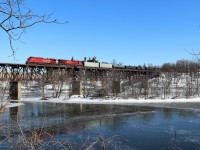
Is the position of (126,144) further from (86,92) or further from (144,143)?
(86,92)

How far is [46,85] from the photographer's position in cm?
7931

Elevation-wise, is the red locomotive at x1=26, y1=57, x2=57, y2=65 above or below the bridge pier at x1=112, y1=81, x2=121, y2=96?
above

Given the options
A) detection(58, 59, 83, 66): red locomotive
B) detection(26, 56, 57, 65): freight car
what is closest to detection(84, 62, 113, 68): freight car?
detection(58, 59, 83, 66): red locomotive

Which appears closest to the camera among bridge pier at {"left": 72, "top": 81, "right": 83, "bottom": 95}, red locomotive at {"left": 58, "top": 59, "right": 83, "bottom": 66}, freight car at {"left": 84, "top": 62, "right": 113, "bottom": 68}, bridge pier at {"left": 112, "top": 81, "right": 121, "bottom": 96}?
bridge pier at {"left": 112, "top": 81, "right": 121, "bottom": 96}

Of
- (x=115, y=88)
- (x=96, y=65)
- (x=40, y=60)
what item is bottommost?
(x=115, y=88)

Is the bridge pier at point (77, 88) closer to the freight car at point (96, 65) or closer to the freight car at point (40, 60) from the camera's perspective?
the freight car at point (40, 60)

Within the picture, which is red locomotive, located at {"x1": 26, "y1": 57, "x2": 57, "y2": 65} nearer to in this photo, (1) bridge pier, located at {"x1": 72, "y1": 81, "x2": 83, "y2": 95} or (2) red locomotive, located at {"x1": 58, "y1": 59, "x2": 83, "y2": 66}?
(2) red locomotive, located at {"x1": 58, "y1": 59, "x2": 83, "y2": 66}

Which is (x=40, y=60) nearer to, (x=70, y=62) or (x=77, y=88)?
(x=70, y=62)

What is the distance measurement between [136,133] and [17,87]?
50.8 m

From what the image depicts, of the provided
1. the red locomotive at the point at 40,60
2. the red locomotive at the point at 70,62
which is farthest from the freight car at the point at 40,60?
the red locomotive at the point at 70,62

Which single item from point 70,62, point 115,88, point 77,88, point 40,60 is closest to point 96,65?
point 70,62

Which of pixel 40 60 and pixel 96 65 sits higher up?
pixel 40 60

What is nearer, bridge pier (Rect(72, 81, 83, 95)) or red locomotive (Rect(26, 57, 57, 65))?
red locomotive (Rect(26, 57, 57, 65))

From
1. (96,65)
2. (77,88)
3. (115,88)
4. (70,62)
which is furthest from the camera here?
(96,65)
